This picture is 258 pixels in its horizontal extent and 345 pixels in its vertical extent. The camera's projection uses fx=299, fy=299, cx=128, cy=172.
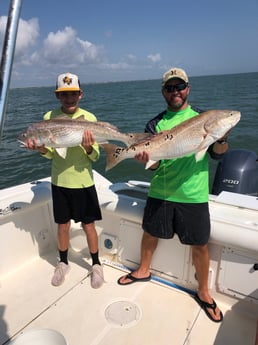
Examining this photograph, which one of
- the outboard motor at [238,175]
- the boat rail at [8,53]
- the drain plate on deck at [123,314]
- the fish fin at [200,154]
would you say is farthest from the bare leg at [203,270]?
the boat rail at [8,53]

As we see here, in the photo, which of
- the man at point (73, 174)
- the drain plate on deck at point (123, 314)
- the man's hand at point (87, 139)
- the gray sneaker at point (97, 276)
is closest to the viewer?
the drain plate on deck at point (123, 314)

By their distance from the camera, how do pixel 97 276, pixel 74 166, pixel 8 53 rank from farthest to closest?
pixel 97 276
pixel 74 166
pixel 8 53

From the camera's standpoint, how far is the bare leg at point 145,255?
125 inches

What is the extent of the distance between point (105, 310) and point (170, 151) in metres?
1.70

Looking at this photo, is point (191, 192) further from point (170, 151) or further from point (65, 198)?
point (65, 198)

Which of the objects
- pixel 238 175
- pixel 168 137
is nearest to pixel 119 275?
pixel 168 137

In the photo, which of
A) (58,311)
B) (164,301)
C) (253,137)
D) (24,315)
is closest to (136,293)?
(164,301)

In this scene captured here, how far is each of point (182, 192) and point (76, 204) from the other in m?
1.18

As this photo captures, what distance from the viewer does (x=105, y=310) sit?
2969mm

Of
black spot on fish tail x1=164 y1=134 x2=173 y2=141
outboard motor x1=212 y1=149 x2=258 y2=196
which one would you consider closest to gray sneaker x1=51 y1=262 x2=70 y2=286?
black spot on fish tail x1=164 y1=134 x2=173 y2=141

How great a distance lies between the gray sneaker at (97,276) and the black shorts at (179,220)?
84 centimetres

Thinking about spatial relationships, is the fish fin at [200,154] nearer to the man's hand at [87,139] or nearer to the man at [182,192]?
the man at [182,192]

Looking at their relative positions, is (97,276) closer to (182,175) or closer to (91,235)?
(91,235)

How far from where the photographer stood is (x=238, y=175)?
15.0 ft
